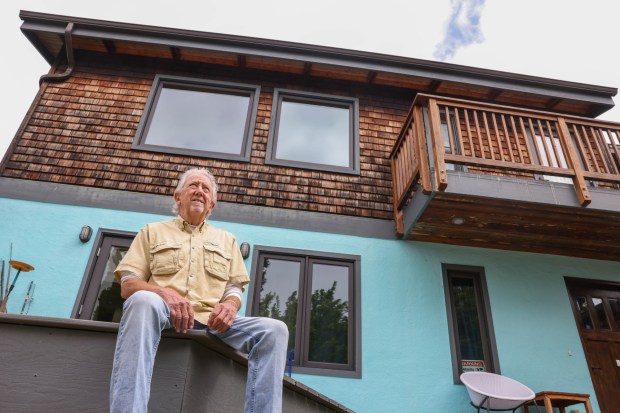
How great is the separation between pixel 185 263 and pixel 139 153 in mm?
3643

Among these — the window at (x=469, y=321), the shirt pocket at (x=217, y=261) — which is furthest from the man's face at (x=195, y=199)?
the window at (x=469, y=321)

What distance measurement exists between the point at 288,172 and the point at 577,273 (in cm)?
385

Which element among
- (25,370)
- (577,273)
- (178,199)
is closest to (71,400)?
(25,370)

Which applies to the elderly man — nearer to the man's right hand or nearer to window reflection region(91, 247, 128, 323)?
the man's right hand

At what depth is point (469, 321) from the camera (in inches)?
180

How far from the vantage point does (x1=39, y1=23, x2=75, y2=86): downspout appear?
18.1 ft

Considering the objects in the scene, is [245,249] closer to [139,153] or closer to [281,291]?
[281,291]

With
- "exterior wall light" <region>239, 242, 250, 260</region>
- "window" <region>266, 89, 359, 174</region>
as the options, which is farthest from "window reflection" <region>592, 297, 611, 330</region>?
"exterior wall light" <region>239, 242, 250, 260</region>

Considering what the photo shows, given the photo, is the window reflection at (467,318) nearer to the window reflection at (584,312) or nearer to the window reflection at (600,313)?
the window reflection at (584,312)

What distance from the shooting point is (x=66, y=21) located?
559cm

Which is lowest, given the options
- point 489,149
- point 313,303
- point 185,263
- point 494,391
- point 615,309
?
point 494,391

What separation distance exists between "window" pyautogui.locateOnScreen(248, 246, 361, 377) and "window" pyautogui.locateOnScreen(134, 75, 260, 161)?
1.59 metres

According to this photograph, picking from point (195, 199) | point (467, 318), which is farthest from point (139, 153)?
point (467, 318)

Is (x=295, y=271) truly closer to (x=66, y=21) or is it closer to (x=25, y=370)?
(x=25, y=370)
